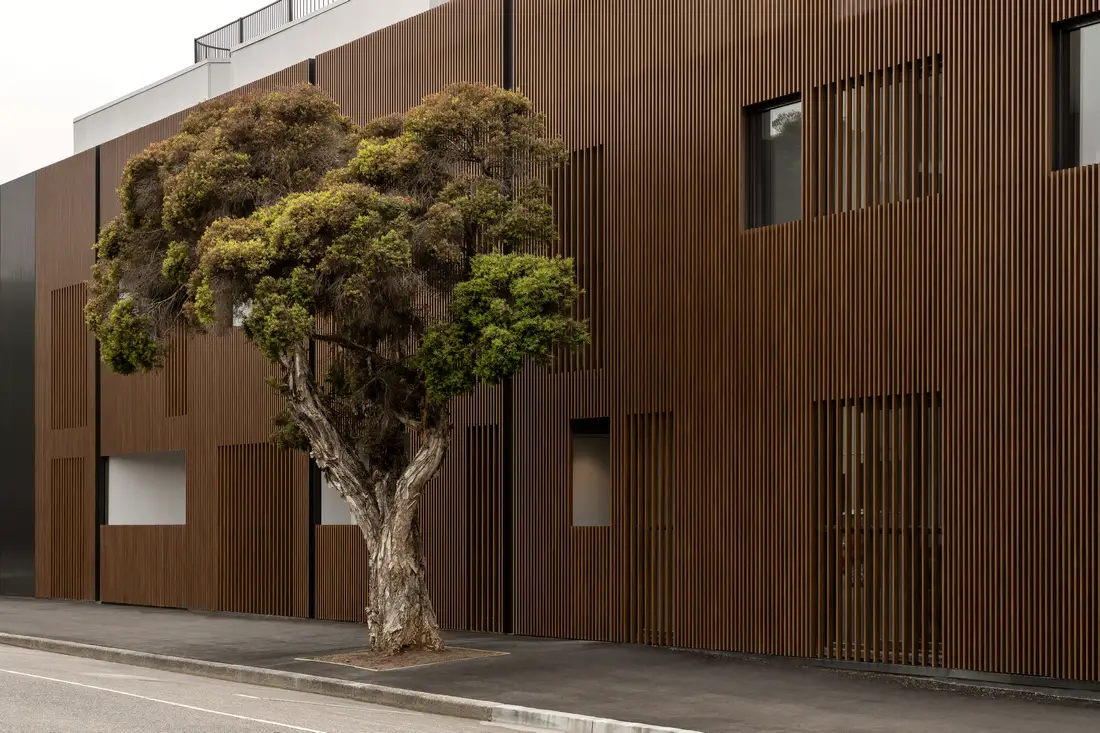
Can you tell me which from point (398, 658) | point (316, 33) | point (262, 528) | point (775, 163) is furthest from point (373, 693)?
point (316, 33)

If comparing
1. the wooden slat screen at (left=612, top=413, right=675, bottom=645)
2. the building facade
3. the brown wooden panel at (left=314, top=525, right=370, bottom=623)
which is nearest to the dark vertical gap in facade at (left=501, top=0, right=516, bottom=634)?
the building facade

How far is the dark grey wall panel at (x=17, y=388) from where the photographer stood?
32.7m

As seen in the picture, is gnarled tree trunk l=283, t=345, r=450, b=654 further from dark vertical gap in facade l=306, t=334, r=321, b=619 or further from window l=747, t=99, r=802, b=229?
dark vertical gap in facade l=306, t=334, r=321, b=619

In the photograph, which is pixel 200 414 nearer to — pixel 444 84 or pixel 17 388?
pixel 17 388

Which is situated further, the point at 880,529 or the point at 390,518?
the point at 390,518

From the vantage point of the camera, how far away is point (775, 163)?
1833cm

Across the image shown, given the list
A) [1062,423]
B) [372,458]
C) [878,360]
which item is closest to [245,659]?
[372,458]

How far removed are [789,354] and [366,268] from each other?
5.43m

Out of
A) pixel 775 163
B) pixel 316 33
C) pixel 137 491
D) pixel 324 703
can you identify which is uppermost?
pixel 316 33

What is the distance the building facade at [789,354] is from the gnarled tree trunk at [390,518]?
3014mm

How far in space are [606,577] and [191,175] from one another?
791cm

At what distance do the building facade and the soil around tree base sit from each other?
7.78 ft

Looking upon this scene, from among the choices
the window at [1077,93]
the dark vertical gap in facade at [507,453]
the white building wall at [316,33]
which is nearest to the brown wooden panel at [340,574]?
the dark vertical gap in facade at [507,453]

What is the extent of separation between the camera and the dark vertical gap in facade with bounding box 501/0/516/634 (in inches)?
842
